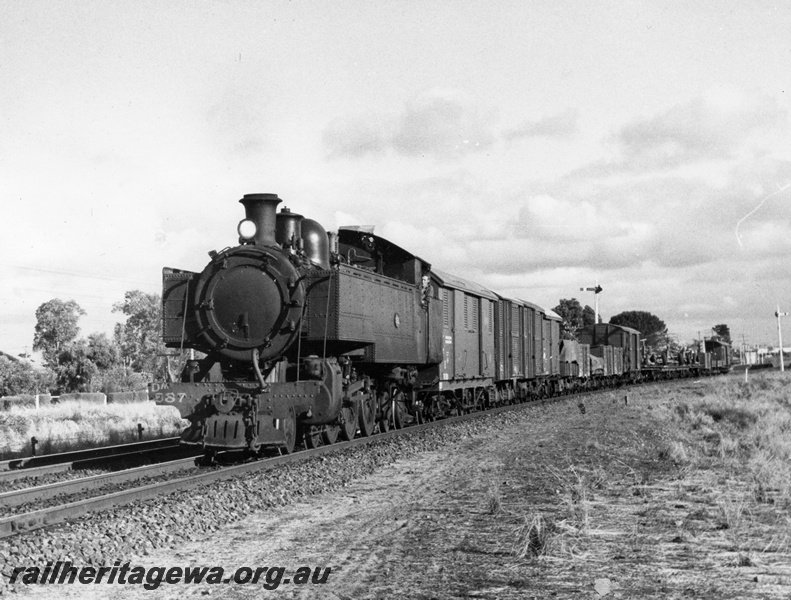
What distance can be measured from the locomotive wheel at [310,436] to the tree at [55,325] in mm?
52565

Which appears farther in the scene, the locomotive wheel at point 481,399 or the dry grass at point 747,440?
the locomotive wheel at point 481,399

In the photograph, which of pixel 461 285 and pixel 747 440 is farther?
pixel 461 285

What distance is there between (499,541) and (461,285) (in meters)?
14.9

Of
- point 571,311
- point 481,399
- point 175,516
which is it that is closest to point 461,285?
point 481,399

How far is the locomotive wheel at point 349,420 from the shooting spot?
47.4ft

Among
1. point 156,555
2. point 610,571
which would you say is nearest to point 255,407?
point 156,555

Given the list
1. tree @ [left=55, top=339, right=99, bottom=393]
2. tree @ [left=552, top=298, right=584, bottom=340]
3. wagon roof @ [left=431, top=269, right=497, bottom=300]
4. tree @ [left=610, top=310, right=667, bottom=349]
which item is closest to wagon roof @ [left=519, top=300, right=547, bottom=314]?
wagon roof @ [left=431, top=269, right=497, bottom=300]

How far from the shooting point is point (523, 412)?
24.1 metres

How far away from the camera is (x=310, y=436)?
13555 mm

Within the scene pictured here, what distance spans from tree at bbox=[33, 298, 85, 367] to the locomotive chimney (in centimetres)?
5279

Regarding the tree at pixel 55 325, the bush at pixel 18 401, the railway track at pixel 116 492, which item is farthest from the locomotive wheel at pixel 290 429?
the tree at pixel 55 325

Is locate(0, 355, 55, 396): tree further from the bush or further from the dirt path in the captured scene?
the dirt path

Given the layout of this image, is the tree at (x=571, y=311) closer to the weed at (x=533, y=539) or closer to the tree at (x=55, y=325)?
the tree at (x=55, y=325)

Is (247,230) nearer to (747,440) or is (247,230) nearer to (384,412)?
(384,412)
